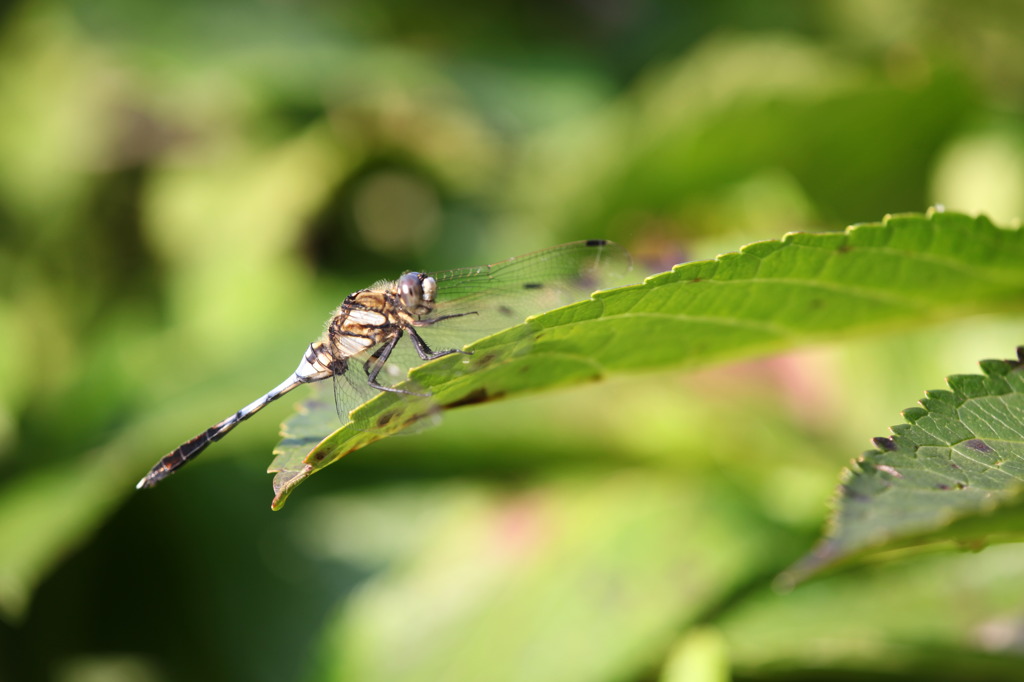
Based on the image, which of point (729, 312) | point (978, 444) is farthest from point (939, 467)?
point (729, 312)

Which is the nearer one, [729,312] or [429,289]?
[729,312]

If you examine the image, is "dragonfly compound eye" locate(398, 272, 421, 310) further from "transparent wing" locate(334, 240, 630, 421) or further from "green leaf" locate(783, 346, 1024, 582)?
"green leaf" locate(783, 346, 1024, 582)

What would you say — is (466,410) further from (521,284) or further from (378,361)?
(378,361)

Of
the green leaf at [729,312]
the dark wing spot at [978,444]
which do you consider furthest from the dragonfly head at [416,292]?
the dark wing spot at [978,444]

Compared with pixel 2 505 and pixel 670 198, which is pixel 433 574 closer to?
pixel 2 505

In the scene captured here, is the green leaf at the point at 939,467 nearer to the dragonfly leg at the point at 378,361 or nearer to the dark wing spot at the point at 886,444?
the dark wing spot at the point at 886,444

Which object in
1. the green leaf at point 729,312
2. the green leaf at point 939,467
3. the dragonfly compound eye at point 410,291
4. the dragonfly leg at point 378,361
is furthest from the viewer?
the dragonfly compound eye at point 410,291
